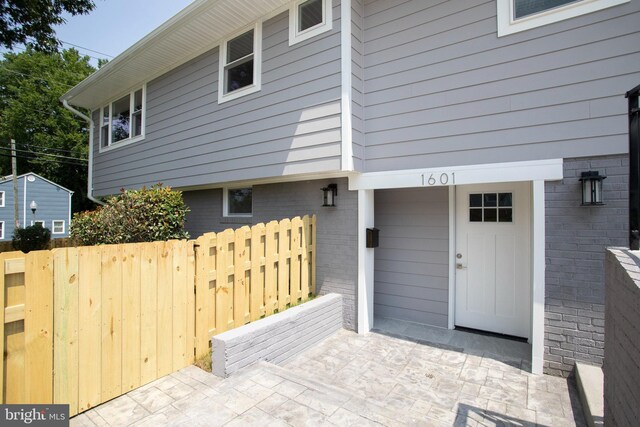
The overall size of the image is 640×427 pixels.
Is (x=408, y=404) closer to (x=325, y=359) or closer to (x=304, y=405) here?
(x=304, y=405)

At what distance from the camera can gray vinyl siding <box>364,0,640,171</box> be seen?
3451 millimetres

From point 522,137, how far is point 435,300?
8.93ft

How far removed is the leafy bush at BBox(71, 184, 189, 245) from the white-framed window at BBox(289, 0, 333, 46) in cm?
376

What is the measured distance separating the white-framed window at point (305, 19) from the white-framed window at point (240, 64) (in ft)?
2.65

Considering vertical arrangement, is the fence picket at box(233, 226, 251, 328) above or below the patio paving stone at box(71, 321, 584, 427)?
above

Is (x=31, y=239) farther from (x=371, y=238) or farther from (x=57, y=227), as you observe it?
(x=57, y=227)

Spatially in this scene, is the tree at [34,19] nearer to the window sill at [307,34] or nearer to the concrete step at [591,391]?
the window sill at [307,34]

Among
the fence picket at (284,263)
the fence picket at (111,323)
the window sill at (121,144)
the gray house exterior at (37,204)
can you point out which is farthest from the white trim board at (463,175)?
the gray house exterior at (37,204)

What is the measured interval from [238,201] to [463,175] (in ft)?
16.6

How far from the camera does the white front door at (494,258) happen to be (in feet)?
15.2

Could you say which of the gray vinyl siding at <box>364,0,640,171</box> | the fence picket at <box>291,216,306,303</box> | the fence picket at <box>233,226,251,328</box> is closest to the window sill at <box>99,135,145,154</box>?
the fence picket at <box>291,216,306,303</box>

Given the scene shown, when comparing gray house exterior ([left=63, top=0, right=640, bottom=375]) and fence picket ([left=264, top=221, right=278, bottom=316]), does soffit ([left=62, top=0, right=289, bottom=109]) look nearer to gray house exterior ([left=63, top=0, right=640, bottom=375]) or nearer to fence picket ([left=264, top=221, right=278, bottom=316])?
gray house exterior ([left=63, top=0, right=640, bottom=375])

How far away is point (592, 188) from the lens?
3410mm

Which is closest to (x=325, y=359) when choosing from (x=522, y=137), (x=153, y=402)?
(x=153, y=402)
